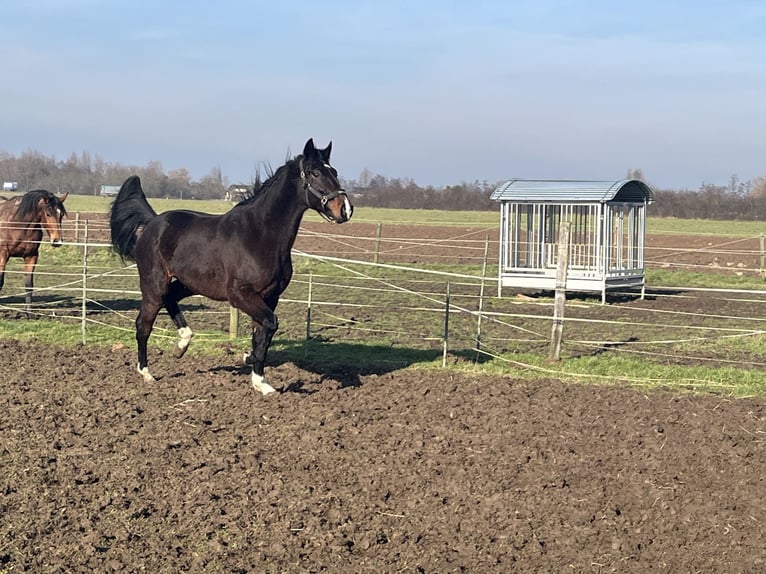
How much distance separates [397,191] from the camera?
63406 millimetres

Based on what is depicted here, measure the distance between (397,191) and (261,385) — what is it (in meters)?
56.1

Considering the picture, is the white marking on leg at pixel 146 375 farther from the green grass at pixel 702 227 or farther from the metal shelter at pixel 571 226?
the green grass at pixel 702 227

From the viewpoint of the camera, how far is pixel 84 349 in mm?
10352

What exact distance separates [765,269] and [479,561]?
18.7 metres

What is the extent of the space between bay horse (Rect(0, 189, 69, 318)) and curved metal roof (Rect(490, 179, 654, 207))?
341 inches

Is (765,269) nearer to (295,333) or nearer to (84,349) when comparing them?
(295,333)

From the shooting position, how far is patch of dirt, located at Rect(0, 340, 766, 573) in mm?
4371

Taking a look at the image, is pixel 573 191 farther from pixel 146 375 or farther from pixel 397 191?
pixel 397 191

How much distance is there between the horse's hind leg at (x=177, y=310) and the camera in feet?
29.0

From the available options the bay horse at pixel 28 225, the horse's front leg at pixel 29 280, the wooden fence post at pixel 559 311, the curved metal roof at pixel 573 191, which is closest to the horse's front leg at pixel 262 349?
the wooden fence post at pixel 559 311

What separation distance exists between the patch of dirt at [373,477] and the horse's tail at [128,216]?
1619 millimetres

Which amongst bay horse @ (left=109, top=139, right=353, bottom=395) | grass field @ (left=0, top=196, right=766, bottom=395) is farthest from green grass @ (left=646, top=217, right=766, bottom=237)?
bay horse @ (left=109, top=139, right=353, bottom=395)

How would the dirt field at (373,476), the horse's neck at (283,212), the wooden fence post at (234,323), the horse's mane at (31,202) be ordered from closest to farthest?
the dirt field at (373,476) → the horse's neck at (283,212) → the wooden fence post at (234,323) → the horse's mane at (31,202)

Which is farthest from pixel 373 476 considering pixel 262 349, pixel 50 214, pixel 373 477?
pixel 50 214
